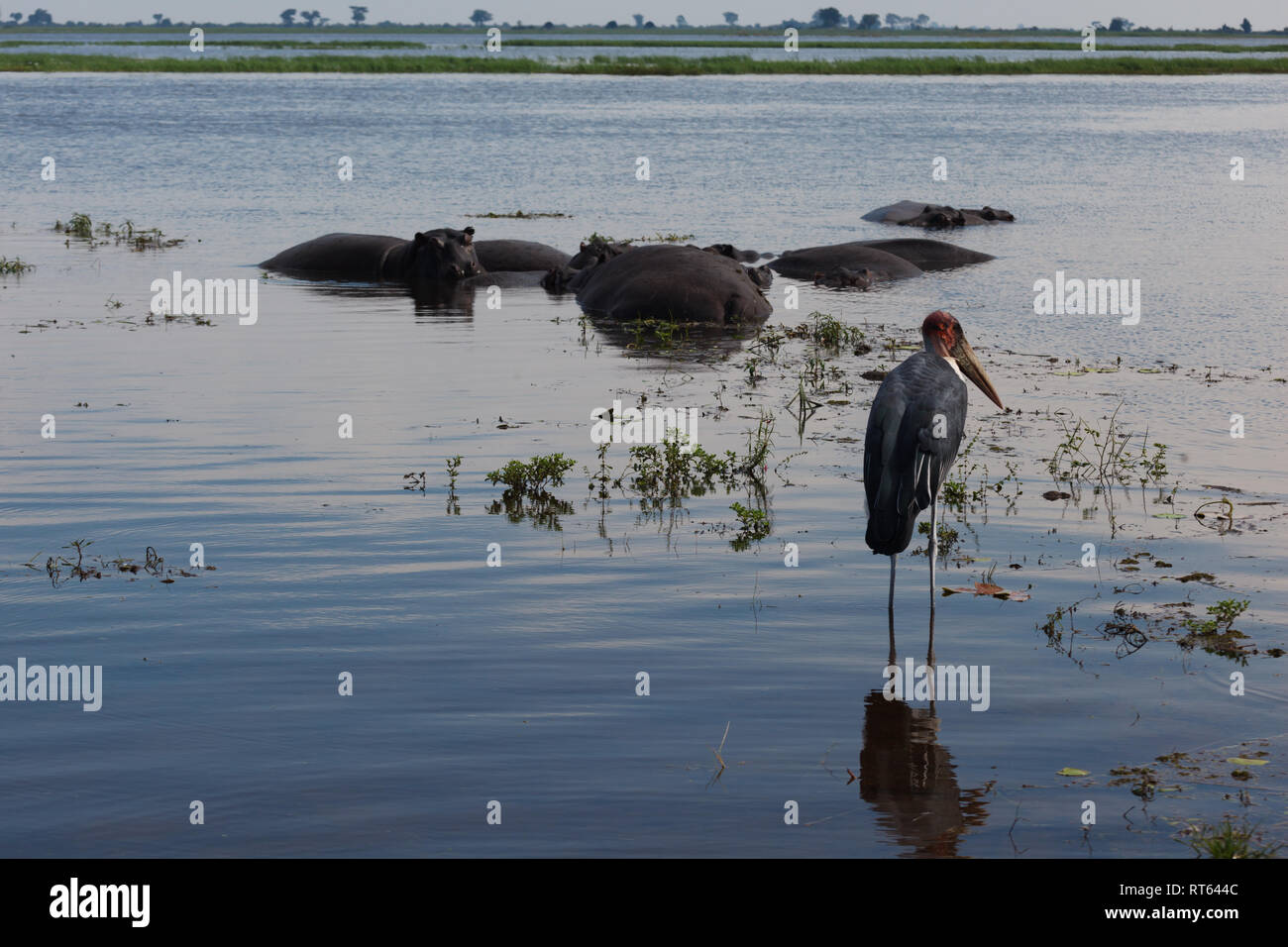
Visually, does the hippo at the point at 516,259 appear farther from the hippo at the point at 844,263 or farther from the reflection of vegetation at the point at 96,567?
the reflection of vegetation at the point at 96,567

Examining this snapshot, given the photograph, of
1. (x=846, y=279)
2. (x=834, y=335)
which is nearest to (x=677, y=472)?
(x=834, y=335)

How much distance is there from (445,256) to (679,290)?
4.18 m

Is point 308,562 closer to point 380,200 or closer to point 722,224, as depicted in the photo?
point 722,224

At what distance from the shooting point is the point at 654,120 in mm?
52781

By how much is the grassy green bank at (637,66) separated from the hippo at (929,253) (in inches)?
2879

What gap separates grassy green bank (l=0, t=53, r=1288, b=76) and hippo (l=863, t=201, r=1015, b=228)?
67094 millimetres

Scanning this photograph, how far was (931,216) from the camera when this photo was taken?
24781 millimetres

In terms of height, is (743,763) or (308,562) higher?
(308,562)

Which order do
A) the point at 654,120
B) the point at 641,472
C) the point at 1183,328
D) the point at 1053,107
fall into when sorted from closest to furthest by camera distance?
1. the point at 641,472
2. the point at 1183,328
3. the point at 654,120
4. the point at 1053,107

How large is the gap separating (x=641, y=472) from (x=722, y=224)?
1621 centimetres

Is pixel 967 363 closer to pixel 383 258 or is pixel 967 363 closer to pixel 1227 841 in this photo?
pixel 1227 841

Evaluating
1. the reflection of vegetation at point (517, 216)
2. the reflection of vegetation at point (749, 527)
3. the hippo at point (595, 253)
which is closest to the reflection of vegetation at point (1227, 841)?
the reflection of vegetation at point (749, 527)

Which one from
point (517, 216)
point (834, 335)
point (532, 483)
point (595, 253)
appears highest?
point (517, 216)
